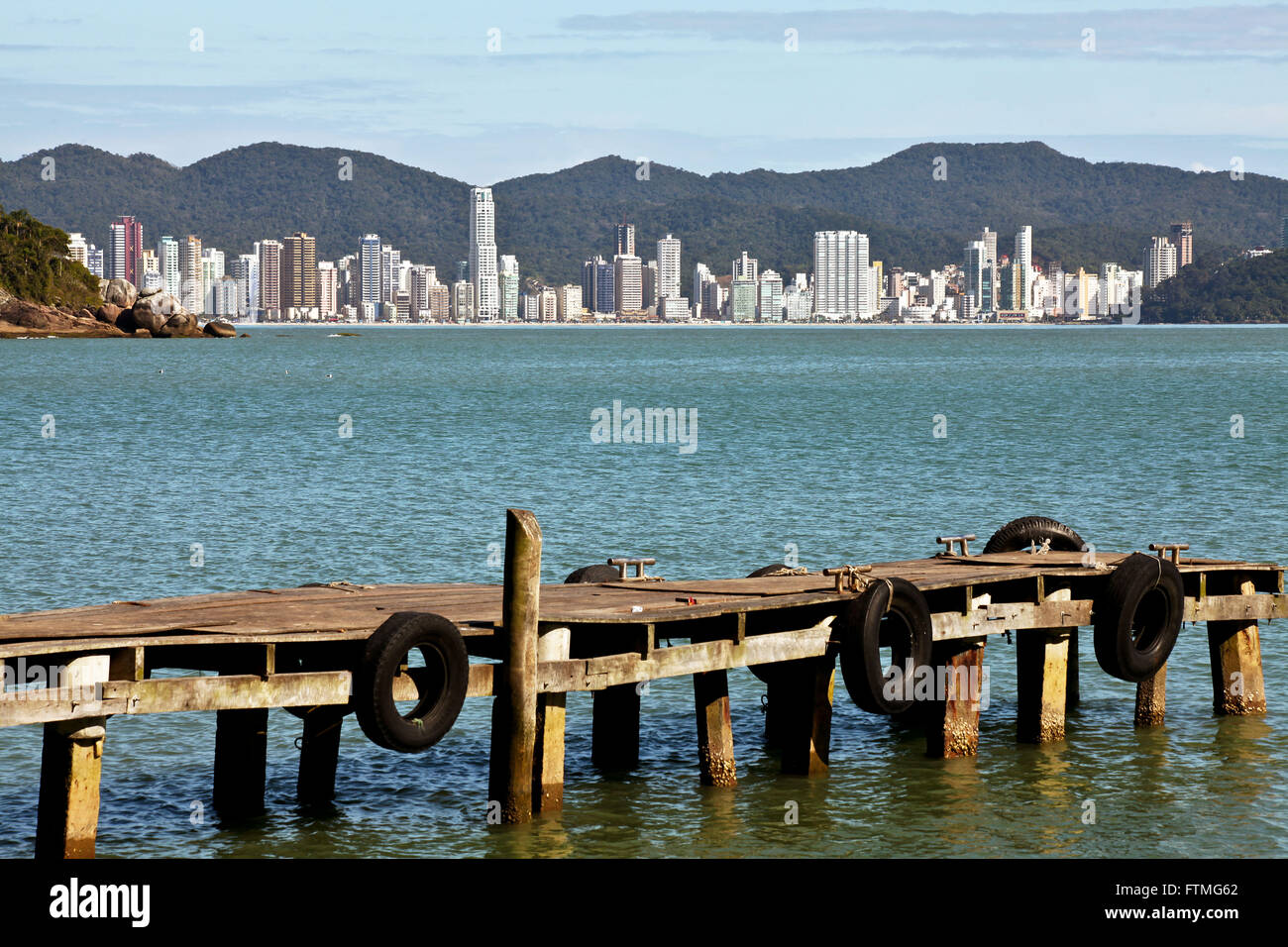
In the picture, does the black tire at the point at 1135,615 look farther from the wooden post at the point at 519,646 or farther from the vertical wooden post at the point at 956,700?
the wooden post at the point at 519,646

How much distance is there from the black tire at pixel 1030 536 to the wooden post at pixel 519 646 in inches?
347

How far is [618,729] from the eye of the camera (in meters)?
19.5

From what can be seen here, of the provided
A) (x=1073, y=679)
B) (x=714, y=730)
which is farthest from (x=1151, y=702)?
(x=714, y=730)

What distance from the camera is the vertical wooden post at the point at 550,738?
16656mm

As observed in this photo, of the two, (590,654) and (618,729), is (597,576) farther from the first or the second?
(590,654)

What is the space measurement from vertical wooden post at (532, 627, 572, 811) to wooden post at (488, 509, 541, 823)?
308 millimetres

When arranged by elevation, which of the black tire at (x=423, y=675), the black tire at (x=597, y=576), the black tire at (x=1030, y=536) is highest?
the black tire at (x=1030, y=536)

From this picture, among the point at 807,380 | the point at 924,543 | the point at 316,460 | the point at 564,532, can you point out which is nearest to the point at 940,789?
the point at 924,543

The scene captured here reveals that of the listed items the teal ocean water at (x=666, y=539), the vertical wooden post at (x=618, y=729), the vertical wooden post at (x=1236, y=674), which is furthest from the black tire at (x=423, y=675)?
the vertical wooden post at (x=1236, y=674)

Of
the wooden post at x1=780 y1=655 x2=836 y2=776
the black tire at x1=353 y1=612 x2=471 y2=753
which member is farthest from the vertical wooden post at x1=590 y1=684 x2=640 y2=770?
the black tire at x1=353 y1=612 x2=471 y2=753

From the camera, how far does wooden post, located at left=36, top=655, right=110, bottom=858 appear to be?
1433 cm
